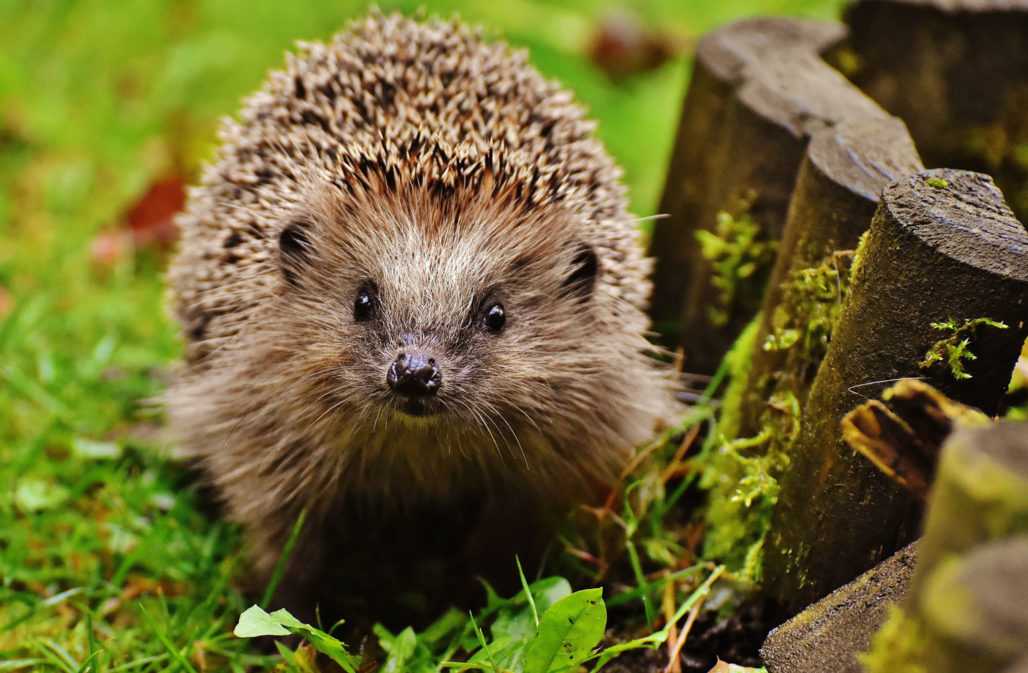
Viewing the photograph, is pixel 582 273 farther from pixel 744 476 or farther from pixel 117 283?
pixel 117 283

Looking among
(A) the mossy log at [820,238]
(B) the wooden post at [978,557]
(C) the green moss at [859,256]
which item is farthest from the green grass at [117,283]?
(B) the wooden post at [978,557]

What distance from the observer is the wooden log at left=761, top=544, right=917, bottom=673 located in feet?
6.03

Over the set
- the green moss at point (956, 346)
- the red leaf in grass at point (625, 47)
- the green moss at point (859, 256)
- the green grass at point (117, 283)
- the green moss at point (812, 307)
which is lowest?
the green grass at point (117, 283)

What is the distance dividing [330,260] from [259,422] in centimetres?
45

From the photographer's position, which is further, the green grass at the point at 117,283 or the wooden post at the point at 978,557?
the green grass at the point at 117,283

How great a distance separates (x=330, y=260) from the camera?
2.46 m

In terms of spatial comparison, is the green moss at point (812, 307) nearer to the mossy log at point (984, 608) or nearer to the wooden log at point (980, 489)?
the wooden log at point (980, 489)

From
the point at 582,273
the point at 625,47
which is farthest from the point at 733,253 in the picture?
the point at 625,47

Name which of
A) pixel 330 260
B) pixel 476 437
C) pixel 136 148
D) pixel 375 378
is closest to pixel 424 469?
pixel 476 437

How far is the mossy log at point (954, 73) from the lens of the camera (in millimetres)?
3133

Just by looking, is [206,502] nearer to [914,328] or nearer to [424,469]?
[424,469]

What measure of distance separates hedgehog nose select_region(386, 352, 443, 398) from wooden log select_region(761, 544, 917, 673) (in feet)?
2.66

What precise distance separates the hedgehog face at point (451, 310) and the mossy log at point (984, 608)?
3.94ft

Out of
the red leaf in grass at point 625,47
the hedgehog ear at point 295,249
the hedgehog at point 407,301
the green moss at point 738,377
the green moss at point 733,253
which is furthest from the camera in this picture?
the red leaf in grass at point 625,47
